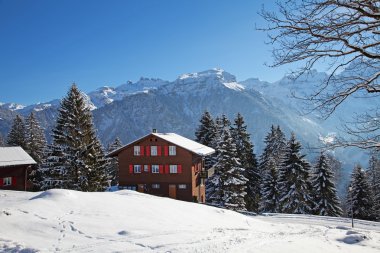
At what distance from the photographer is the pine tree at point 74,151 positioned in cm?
3878

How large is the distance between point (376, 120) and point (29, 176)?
2149 inches

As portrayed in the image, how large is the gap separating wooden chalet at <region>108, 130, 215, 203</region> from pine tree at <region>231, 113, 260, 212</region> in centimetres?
1124

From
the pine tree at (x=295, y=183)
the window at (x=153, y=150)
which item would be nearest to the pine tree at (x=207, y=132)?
the window at (x=153, y=150)

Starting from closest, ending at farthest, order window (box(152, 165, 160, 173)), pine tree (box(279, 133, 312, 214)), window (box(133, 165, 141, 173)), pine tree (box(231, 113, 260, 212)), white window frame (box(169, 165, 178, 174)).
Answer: pine tree (box(279, 133, 312, 214)) → white window frame (box(169, 165, 178, 174)) → window (box(152, 165, 160, 173)) → window (box(133, 165, 141, 173)) → pine tree (box(231, 113, 260, 212))

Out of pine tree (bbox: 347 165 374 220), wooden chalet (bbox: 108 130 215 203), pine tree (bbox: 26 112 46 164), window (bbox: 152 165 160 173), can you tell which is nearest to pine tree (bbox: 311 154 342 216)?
pine tree (bbox: 347 165 374 220)

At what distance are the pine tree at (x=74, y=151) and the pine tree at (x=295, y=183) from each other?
939 inches

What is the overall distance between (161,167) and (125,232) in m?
32.7

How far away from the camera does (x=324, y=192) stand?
145 ft

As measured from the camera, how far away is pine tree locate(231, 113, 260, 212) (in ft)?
179

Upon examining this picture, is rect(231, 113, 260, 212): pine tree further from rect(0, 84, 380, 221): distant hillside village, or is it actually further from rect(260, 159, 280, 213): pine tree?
rect(0, 84, 380, 221): distant hillside village

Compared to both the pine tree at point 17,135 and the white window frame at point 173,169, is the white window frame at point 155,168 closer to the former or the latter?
the white window frame at point 173,169

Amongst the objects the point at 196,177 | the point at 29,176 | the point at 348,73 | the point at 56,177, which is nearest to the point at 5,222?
the point at 348,73

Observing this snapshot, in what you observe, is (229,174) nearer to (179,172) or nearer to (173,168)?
(179,172)

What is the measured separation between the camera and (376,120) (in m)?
8.16
